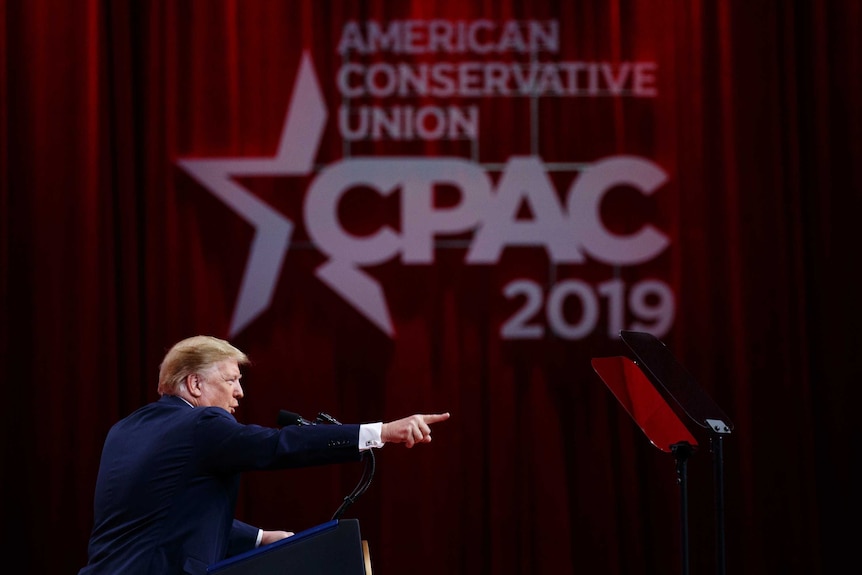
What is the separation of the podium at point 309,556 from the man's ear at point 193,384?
0.58 m

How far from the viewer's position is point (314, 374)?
4.42 m

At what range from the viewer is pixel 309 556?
2.31m

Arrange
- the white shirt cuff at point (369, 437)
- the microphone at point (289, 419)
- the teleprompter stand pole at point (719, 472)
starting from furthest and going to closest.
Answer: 1. the microphone at point (289, 419)
2. the teleprompter stand pole at point (719, 472)
3. the white shirt cuff at point (369, 437)

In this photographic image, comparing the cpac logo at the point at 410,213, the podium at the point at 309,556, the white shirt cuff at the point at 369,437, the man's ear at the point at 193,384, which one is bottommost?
the podium at the point at 309,556

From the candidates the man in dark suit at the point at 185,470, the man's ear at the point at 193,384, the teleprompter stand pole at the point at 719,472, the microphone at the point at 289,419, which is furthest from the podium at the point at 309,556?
the teleprompter stand pole at the point at 719,472

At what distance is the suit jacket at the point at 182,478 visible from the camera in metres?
2.42

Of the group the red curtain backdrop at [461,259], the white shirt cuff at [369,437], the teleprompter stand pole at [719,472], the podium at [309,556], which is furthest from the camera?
the red curtain backdrop at [461,259]

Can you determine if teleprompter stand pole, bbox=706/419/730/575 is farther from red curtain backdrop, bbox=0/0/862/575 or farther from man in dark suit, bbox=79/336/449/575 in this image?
red curtain backdrop, bbox=0/0/862/575

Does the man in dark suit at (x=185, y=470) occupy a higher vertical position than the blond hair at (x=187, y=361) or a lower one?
lower

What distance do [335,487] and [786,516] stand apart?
203 cm

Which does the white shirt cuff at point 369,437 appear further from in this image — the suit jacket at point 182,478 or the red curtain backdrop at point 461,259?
the red curtain backdrop at point 461,259

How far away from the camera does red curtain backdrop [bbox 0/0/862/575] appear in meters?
4.38

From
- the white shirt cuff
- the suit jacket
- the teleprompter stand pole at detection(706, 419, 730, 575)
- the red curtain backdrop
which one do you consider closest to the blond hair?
the suit jacket

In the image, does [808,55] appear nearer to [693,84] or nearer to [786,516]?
[693,84]
